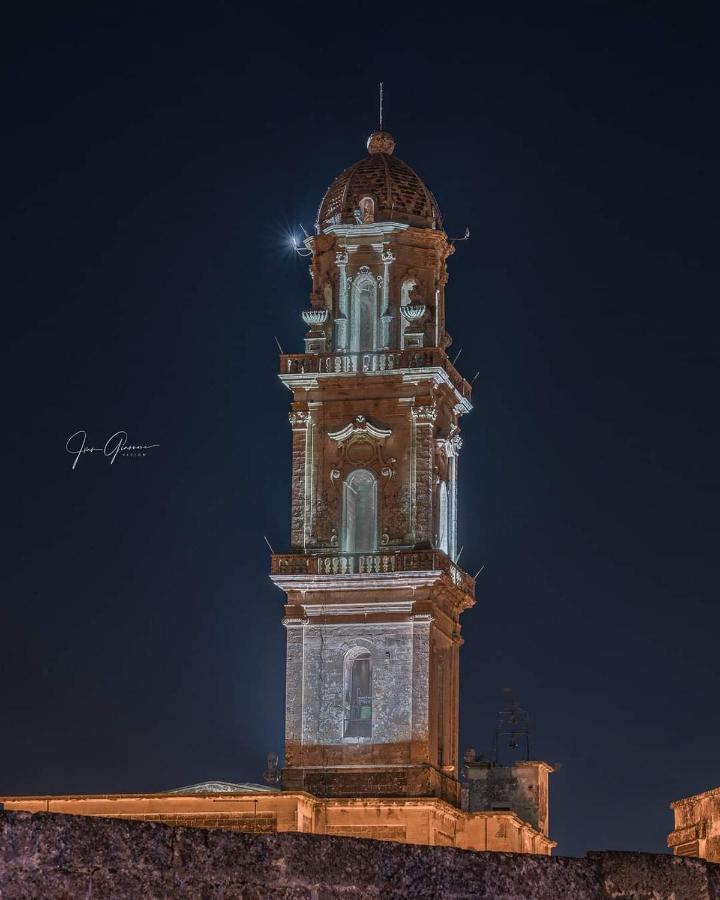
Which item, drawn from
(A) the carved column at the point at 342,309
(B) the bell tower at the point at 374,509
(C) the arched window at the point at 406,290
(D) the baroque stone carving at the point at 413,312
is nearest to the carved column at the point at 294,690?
(B) the bell tower at the point at 374,509

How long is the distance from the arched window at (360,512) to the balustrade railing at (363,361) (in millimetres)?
2446

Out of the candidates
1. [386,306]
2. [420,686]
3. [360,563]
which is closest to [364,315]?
[386,306]

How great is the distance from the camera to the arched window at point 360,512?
4582cm

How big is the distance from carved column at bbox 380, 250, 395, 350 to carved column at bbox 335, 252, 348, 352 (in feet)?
2.88

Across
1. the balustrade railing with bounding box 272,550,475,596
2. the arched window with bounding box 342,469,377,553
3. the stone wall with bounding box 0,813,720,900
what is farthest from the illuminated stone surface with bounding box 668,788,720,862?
the arched window with bounding box 342,469,377,553

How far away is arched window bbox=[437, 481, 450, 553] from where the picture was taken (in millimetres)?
46719

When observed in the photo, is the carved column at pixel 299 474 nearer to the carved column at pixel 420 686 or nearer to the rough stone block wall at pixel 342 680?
the rough stone block wall at pixel 342 680

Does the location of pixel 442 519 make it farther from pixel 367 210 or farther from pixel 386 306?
pixel 367 210

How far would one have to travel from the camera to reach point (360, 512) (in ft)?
152

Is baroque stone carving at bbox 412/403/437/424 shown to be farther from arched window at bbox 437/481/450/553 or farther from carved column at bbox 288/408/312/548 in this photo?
carved column at bbox 288/408/312/548

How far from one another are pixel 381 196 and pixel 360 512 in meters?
7.73

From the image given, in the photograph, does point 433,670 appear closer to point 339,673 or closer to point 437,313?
point 339,673

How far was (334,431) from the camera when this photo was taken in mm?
46375

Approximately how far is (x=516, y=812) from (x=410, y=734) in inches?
229
